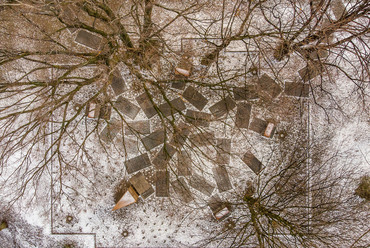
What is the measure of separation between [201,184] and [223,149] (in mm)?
947

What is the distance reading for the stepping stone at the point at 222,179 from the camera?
231 inches

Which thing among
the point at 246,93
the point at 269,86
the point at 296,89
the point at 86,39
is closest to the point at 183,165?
the point at 246,93

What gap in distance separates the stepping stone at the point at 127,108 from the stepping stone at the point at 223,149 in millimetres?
2018

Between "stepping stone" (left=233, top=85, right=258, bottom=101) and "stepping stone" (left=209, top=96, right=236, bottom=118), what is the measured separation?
0.16 meters

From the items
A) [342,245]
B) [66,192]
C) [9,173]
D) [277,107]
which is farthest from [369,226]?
[9,173]

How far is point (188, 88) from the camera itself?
5.89m

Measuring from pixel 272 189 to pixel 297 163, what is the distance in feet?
2.73

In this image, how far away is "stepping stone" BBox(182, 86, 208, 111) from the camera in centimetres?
587

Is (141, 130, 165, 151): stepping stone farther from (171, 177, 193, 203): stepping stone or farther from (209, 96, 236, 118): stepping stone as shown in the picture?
(209, 96, 236, 118): stepping stone

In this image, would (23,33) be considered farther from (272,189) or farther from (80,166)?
(272,189)

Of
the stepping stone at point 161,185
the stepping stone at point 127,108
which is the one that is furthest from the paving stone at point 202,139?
the stepping stone at point 127,108

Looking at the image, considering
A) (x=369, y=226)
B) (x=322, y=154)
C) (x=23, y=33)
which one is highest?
(x=23, y=33)

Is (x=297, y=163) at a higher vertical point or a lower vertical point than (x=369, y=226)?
higher

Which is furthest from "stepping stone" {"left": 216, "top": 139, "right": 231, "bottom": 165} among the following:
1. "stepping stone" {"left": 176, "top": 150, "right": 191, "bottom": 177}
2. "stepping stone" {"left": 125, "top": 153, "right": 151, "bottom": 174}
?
"stepping stone" {"left": 125, "top": 153, "right": 151, "bottom": 174}
